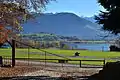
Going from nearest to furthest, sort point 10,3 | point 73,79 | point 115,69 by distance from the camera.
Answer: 1. point 115,69
2. point 73,79
3. point 10,3

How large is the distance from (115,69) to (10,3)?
30.1ft

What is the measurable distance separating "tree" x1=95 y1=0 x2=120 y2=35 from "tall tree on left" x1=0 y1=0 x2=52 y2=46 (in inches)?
161

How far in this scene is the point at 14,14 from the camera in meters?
25.2

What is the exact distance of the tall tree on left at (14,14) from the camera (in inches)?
948

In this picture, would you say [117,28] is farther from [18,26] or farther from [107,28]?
[18,26]

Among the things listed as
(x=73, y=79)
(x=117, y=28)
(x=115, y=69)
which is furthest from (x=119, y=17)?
(x=115, y=69)

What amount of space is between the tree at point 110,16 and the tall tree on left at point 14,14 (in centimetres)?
410

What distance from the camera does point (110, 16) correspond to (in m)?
25.0

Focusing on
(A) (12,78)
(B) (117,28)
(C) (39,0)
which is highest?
(C) (39,0)

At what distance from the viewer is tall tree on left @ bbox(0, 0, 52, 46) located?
2408cm

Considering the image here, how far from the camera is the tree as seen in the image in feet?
80.4

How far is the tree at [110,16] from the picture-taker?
24500 millimetres

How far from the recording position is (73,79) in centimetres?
2253

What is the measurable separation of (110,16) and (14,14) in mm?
6345
